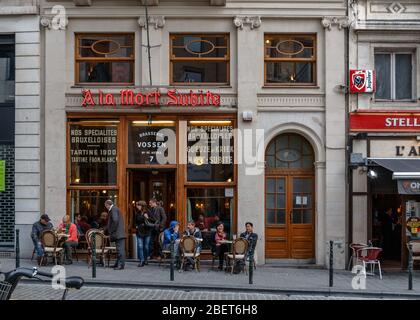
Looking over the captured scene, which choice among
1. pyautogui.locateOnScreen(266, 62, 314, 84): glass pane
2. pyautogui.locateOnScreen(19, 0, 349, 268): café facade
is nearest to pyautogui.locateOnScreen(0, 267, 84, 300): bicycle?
pyautogui.locateOnScreen(19, 0, 349, 268): café facade

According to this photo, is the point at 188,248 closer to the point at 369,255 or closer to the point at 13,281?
the point at 369,255

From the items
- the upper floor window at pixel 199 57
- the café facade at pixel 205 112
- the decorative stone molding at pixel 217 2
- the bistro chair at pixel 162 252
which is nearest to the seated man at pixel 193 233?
the bistro chair at pixel 162 252

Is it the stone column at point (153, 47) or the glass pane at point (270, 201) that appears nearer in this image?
the stone column at point (153, 47)

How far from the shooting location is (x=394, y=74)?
1825 cm

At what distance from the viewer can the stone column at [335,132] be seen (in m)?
→ 17.8

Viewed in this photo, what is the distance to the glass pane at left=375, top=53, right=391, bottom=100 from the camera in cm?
1823

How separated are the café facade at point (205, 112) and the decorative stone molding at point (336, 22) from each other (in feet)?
0.13

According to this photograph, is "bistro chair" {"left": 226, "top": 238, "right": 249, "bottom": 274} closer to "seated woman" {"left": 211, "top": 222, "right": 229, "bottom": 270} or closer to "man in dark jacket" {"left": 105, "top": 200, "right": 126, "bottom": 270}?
"seated woman" {"left": 211, "top": 222, "right": 229, "bottom": 270}

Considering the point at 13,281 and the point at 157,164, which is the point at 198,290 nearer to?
the point at 157,164

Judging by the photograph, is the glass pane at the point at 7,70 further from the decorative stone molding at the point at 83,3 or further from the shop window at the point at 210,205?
the shop window at the point at 210,205

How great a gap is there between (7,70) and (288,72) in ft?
28.2

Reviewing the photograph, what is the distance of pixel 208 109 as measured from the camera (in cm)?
1798

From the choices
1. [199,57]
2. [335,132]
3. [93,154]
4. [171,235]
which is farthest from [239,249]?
[199,57]

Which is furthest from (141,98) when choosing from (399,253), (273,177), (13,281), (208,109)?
(13,281)
